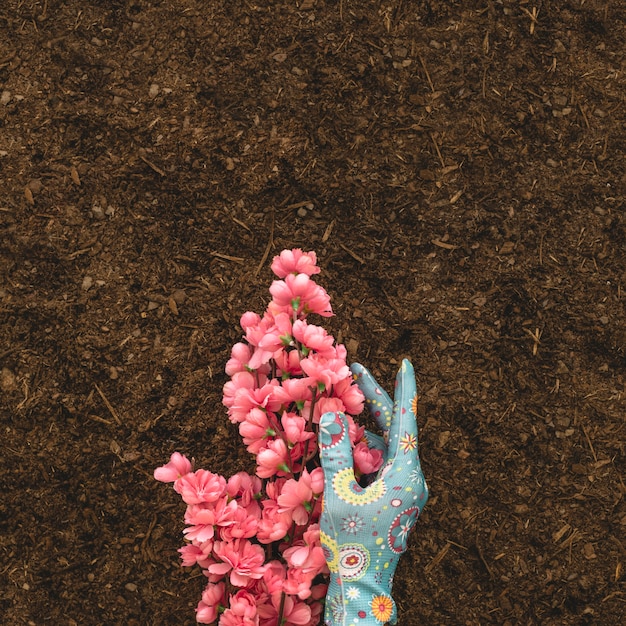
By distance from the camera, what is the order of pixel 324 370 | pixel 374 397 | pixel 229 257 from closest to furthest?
pixel 324 370
pixel 374 397
pixel 229 257

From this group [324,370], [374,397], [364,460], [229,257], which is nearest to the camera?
[324,370]

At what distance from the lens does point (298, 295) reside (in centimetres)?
110

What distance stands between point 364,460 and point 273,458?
Answer: 180 millimetres

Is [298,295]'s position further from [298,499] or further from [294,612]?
[294,612]

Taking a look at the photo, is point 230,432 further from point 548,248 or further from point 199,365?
point 548,248

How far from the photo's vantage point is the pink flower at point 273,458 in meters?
1.05

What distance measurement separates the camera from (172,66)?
144 cm

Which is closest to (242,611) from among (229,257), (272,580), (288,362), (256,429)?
(272,580)

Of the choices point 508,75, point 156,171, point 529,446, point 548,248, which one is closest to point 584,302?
point 548,248

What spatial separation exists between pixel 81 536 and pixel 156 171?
0.79 metres

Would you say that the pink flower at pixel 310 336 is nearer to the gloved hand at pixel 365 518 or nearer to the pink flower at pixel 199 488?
the gloved hand at pixel 365 518

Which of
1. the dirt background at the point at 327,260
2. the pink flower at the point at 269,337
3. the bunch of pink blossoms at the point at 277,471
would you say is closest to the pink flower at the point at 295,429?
the bunch of pink blossoms at the point at 277,471

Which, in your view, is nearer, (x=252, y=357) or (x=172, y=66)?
(x=252, y=357)

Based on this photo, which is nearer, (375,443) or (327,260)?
(375,443)
